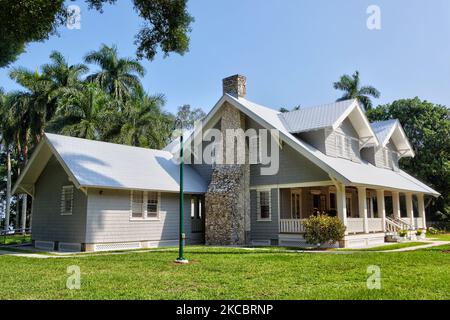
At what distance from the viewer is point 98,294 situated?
7.87 m

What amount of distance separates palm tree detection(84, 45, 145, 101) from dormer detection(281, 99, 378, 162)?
2236 cm

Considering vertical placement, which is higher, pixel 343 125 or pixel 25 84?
pixel 25 84

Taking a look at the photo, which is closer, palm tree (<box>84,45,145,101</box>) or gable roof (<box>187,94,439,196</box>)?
gable roof (<box>187,94,439,196</box>)

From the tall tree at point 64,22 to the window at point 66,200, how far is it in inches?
241

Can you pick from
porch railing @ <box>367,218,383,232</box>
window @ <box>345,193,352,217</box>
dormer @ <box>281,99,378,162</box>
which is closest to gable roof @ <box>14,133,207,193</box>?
dormer @ <box>281,99,378,162</box>

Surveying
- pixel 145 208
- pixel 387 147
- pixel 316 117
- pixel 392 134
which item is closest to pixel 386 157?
pixel 387 147

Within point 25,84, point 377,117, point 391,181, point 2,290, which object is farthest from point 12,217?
point 2,290

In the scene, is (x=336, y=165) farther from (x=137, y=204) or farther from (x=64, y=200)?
(x=64, y=200)

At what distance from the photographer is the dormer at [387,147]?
26156 mm

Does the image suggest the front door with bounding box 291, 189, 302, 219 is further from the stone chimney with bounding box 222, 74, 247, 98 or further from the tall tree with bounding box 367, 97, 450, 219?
the tall tree with bounding box 367, 97, 450, 219

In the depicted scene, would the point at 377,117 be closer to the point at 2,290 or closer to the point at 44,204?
the point at 44,204

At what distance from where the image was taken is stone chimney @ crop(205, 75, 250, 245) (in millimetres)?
20969

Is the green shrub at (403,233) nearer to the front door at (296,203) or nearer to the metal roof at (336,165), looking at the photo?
the metal roof at (336,165)

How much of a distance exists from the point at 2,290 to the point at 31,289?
0.53m
